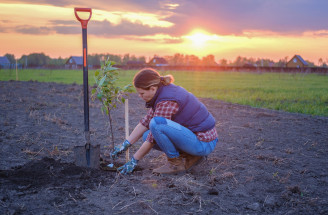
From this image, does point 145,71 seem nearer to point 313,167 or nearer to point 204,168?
point 204,168

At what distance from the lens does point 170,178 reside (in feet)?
11.0

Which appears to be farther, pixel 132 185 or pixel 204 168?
pixel 204 168

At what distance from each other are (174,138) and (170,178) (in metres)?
0.46

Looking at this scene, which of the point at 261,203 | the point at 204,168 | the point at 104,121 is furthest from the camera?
the point at 104,121

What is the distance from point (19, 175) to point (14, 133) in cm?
206

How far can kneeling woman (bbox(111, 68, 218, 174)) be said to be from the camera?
3141mm

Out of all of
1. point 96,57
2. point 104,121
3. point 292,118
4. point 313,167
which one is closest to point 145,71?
point 313,167

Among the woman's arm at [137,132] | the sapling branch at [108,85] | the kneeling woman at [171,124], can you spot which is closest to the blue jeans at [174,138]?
the kneeling woman at [171,124]

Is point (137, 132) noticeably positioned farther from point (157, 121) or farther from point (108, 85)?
point (108, 85)

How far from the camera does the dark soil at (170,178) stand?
8.96ft

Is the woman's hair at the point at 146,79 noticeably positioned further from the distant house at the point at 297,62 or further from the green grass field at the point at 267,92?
the distant house at the point at 297,62

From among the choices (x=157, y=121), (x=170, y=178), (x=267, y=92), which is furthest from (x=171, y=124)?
(x=267, y=92)

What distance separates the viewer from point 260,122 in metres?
6.61

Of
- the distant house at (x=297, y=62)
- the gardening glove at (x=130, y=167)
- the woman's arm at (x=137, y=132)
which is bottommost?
the gardening glove at (x=130, y=167)
